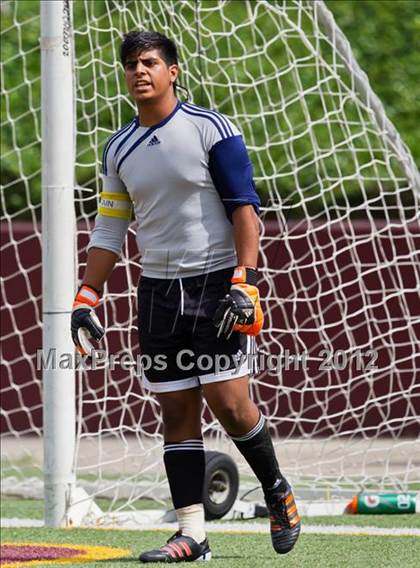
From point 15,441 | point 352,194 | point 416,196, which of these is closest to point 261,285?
point 352,194

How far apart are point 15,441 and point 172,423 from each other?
555 cm

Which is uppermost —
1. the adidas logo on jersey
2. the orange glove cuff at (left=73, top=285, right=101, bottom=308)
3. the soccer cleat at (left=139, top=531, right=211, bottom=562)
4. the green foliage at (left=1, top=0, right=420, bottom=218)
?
the green foliage at (left=1, top=0, right=420, bottom=218)

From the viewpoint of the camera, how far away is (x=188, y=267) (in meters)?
4.52

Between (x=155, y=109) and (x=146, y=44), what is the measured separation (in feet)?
0.76

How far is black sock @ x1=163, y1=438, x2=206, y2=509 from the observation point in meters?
4.62

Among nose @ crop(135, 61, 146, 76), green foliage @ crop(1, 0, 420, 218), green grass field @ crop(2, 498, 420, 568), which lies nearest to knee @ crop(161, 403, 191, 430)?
green grass field @ crop(2, 498, 420, 568)

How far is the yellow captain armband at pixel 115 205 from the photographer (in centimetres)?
475

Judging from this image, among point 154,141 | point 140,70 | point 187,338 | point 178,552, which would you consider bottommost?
point 178,552

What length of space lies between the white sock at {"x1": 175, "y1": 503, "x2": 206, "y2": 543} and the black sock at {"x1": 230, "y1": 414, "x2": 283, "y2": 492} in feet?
0.92

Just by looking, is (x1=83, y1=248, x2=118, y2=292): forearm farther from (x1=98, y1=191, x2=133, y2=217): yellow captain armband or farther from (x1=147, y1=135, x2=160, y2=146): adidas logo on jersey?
(x1=147, y1=135, x2=160, y2=146): adidas logo on jersey

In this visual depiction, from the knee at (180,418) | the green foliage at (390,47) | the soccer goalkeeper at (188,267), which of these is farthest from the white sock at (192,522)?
the green foliage at (390,47)

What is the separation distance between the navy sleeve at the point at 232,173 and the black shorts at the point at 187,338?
0.91ft

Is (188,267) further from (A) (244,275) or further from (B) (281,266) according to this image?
(B) (281,266)

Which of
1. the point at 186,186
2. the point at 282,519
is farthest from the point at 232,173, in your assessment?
the point at 282,519
